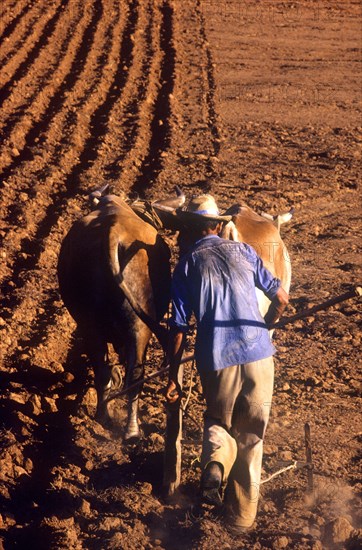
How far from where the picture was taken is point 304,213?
40.6 feet

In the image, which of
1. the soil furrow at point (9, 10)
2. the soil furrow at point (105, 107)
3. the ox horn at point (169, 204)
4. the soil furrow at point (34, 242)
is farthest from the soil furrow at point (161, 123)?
the ox horn at point (169, 204)

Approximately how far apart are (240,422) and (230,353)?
1.59ft

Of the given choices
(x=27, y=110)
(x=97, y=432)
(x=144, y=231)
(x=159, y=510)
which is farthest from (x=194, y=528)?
(x=27, y=110)

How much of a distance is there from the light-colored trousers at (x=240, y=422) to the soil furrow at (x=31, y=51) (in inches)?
485

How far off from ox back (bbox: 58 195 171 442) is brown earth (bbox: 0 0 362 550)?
557 millimetres

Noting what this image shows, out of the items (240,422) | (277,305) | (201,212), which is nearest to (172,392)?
(240,422)

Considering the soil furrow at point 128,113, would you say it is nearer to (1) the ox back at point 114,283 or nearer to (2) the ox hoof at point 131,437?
(1) the ox back at point 114,283

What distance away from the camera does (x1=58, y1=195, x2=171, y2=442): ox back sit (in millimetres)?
6852

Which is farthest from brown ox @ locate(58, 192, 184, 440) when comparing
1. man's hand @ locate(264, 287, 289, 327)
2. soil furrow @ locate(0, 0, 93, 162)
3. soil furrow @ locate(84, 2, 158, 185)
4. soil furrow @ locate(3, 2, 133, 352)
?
soil furrow @ locate(0, 0, 93, 162)

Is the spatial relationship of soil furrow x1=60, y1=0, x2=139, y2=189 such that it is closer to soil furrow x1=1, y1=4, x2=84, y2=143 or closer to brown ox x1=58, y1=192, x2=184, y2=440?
soil furrow x1=1, y1=4, x2=84, y2=143

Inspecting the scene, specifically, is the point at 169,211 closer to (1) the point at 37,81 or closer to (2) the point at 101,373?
(2) the point at 101,373

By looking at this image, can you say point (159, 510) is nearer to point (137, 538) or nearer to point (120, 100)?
point (137, 538)

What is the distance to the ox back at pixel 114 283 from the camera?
22.5ft

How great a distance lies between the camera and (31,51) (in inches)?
811
